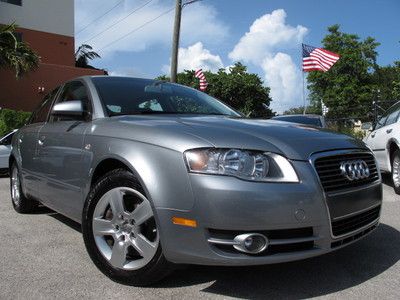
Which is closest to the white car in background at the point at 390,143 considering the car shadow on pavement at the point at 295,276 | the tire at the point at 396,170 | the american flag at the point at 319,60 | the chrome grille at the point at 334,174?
the tire at the point at 396,170

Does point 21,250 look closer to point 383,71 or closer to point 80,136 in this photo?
point 80,136

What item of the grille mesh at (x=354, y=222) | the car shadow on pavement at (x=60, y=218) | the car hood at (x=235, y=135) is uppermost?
the car hood at (x=235, y=135)

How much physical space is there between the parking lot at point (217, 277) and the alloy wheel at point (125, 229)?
7.9 inches

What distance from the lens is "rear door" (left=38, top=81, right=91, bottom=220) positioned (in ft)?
13.1

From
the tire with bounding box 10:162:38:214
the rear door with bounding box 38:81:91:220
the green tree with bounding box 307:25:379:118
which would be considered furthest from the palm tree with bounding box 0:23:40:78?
the green tree with bounding box 307:25:379:118

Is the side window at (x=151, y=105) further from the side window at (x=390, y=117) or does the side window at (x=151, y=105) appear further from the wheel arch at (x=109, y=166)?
the side window at (x=390, y=117)

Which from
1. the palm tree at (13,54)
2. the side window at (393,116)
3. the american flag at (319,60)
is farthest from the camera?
the american flag at (319,60)

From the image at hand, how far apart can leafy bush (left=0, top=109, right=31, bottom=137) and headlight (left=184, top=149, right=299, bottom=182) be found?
17.2 m

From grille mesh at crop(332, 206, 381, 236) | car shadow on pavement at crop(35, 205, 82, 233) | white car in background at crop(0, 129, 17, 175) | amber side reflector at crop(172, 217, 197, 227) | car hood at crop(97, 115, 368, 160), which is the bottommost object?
white car in background at crop(0, 129, 17, 175)

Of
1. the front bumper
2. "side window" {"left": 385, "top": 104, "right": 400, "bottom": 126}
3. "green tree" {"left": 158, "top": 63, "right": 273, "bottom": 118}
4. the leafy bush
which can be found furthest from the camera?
"green tree" {"left": 158, "top": 63, "right": 273, "bottom": 118}

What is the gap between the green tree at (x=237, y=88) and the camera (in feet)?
152

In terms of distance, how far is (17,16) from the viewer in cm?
2648

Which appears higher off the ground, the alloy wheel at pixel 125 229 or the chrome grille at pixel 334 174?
the chrome grille at pixel 334 174

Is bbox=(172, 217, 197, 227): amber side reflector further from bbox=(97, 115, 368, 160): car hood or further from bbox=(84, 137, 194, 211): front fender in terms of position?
bbox=(97, 115, 368, 160): car hood
